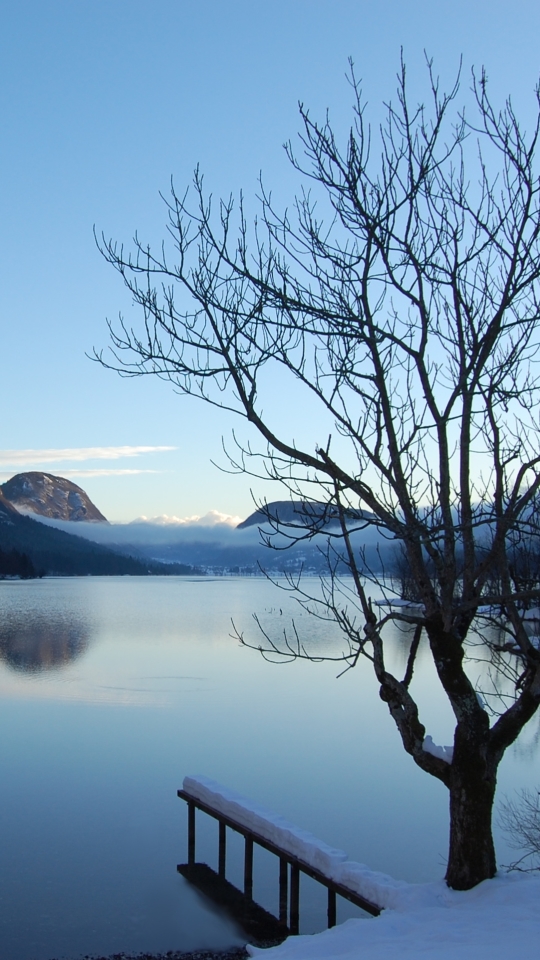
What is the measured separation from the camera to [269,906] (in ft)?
39.5

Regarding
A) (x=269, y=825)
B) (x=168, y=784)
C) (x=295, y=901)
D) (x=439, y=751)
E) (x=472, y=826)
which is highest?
(x=439, y=751)

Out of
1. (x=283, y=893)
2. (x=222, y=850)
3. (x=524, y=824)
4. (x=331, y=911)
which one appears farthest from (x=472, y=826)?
(x=524, y=824)

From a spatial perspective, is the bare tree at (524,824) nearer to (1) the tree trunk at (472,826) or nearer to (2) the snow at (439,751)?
(2) the snow at (439,751)

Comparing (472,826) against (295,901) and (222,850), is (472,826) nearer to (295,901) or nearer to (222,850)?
(295,901)

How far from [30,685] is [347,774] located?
1643 cm

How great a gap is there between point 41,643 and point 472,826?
40126 millimetres

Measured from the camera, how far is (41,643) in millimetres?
45438

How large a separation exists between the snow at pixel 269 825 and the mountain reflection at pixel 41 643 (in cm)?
2360

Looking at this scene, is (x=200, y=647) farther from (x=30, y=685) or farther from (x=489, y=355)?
(x=489, y=355)

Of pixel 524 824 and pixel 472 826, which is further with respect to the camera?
pixel 524 824

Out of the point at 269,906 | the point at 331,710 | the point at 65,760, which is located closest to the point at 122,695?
the point at 331,710

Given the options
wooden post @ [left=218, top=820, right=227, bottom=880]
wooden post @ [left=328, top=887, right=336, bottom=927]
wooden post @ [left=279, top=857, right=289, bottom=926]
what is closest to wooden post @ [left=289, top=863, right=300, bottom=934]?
wooden post @ [left=279, top=857, right=289, bottom=926]

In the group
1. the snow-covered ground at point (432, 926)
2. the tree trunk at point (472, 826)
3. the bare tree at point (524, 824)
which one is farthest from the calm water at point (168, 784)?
the tree trunk at point (472, 826)

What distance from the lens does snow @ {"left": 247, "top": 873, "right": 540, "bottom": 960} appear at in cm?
628
